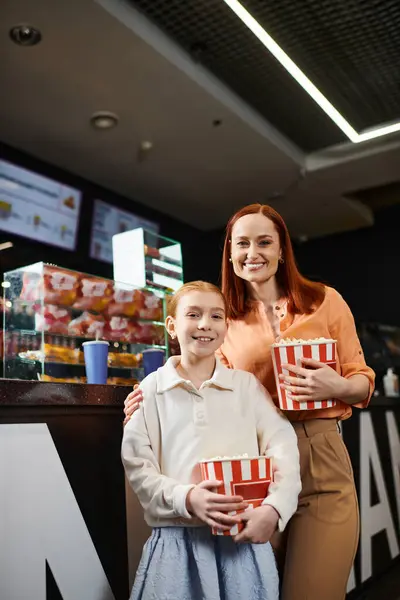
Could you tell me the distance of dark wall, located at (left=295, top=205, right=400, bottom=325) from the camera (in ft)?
23.7

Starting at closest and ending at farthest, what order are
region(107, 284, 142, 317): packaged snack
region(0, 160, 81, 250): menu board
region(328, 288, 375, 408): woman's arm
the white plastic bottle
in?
region(328, 288, 375, 408): woman's arm, region(107, 284, 142, 317): packaged snack, the white plastic bottle, region(0, 160, 81, 250): menu board

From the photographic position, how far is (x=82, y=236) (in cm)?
545

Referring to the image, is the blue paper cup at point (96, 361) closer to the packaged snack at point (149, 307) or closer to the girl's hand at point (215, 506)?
the packaged snack at point (149, 307)

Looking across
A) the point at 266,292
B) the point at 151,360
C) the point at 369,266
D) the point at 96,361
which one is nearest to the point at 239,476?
the point at 266,292

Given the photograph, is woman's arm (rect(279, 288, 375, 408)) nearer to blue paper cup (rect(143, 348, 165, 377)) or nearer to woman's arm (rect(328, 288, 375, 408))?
woman's arm (rect(328, 288, 375, 408))

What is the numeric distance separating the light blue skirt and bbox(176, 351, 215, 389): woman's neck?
0.36 m

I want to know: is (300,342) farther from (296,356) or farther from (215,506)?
(215,506)

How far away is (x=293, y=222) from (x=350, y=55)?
2.98m

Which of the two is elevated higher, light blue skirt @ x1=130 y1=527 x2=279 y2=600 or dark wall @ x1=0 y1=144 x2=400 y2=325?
dark wall @ x1=0 y1=144 x2=400 y2=325

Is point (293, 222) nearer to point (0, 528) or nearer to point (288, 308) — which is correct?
point (288, 308)

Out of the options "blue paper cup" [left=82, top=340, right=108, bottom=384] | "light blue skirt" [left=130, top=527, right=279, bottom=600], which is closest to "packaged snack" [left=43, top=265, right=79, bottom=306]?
"blue paper cup" [left=82, top=340, right=108, bottom=384]

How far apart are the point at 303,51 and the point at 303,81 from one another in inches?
7.9

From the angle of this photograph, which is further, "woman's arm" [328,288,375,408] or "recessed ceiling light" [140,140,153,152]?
"recessed ceiling light" [140,140,153,152]

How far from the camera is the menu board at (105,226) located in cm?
556
